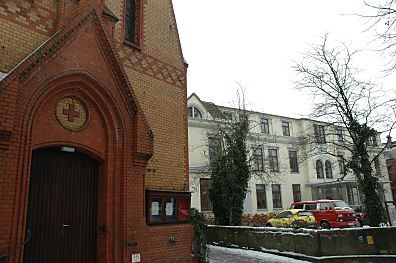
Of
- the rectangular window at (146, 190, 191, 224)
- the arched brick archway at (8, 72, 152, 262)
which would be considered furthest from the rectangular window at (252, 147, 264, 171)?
the arched brick archway at (8, 72, 152, 262)

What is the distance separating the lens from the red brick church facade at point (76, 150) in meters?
5.88

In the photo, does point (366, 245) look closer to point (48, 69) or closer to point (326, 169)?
point (48, 69)

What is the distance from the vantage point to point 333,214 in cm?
2122

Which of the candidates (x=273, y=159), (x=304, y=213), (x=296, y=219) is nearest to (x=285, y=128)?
(x=273, y=159)

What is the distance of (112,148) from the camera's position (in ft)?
24.7

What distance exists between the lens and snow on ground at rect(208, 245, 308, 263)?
11.7 m

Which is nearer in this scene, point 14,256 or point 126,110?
point 14,256

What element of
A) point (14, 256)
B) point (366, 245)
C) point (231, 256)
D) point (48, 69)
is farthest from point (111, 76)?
point (366, 245)

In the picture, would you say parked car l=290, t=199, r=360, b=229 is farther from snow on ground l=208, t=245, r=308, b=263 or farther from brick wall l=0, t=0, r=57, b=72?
brick wall l=0, t=0, r=57, b=72

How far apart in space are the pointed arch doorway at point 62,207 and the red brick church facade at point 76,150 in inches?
0.8

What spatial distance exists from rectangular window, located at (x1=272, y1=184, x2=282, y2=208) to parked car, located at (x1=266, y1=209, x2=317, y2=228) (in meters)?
11.3

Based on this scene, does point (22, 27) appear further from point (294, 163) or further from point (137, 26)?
point (294, 163)

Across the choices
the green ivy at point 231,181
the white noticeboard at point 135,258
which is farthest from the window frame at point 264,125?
the white noticeboard at point 135,258

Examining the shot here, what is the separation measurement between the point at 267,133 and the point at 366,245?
77.7 ft
